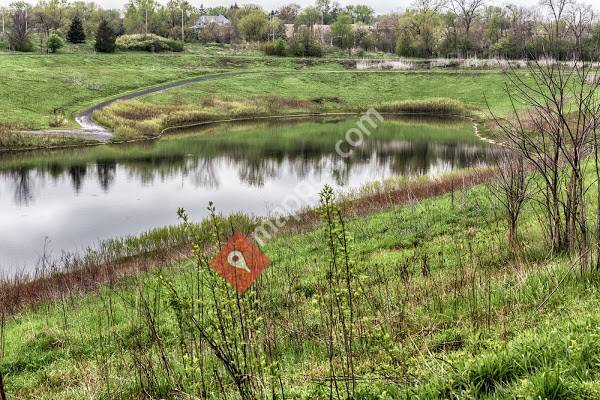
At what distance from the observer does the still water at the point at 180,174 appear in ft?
63.2

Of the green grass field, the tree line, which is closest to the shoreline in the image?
the green grass field

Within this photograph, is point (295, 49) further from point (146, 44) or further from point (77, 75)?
point (77, 75)

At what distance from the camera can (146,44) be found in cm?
7500

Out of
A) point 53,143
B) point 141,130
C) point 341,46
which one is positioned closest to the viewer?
point 53,143

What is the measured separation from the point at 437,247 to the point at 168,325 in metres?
5.50

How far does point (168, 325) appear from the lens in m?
8.59

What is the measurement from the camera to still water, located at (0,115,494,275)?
19.2 m

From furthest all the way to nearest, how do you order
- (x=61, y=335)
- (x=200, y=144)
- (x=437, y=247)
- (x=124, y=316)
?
(x=200, y=144)
(x=437, y=247)
(x=124, y=316)
(x=61, y=335)

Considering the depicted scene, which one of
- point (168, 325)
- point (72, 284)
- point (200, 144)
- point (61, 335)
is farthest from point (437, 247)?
point (200, 144)

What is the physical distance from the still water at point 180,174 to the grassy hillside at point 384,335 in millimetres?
8219

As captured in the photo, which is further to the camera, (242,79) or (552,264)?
(242,79)

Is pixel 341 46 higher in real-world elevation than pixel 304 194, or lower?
higher

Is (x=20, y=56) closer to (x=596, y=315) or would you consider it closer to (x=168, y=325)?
(x=168, y=325)

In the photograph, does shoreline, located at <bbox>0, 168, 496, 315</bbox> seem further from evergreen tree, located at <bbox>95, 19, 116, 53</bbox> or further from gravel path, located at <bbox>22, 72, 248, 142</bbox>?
evergreen tree, located at <bbox>95, 19, 116, 53</bbox>
